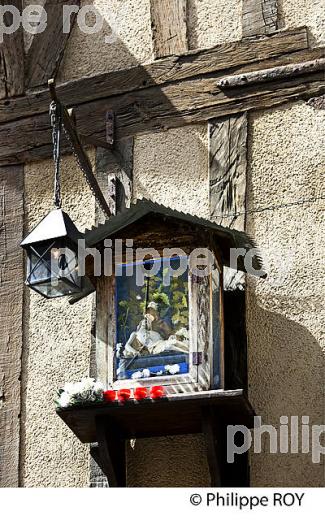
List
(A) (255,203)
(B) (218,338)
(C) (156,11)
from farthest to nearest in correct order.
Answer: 1. (C) (156,11)
2. (A) (255,203)
3. (B) (218,338)

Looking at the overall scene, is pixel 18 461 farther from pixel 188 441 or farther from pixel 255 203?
pixel 255 203

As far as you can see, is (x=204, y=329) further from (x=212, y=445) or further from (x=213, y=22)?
(x=213, y=22)

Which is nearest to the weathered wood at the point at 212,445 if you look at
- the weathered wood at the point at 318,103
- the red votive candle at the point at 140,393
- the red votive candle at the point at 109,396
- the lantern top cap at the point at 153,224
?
the red votive candle at the point at 140,393

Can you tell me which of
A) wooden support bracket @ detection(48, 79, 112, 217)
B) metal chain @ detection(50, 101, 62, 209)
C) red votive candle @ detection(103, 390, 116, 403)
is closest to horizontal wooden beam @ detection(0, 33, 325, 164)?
wooden support bracket @ detection(48, 79, 112, 217)

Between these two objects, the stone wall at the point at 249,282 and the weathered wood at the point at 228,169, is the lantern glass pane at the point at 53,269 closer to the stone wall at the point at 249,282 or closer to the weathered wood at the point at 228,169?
the stone wall at the point at 249,282

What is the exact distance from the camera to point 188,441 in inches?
316

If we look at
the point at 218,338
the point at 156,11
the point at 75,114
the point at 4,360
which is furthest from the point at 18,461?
the point at 156,11

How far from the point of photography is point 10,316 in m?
8.70

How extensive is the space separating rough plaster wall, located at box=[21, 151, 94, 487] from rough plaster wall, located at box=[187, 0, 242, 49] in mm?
985

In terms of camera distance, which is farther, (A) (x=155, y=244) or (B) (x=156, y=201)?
(B) (x=156, y=201)

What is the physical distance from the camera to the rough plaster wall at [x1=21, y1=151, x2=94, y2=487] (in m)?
8.26

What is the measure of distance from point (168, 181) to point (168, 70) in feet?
2.13

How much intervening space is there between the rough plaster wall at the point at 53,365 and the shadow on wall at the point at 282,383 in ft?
3.03

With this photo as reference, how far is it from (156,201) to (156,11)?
3.71 ft
